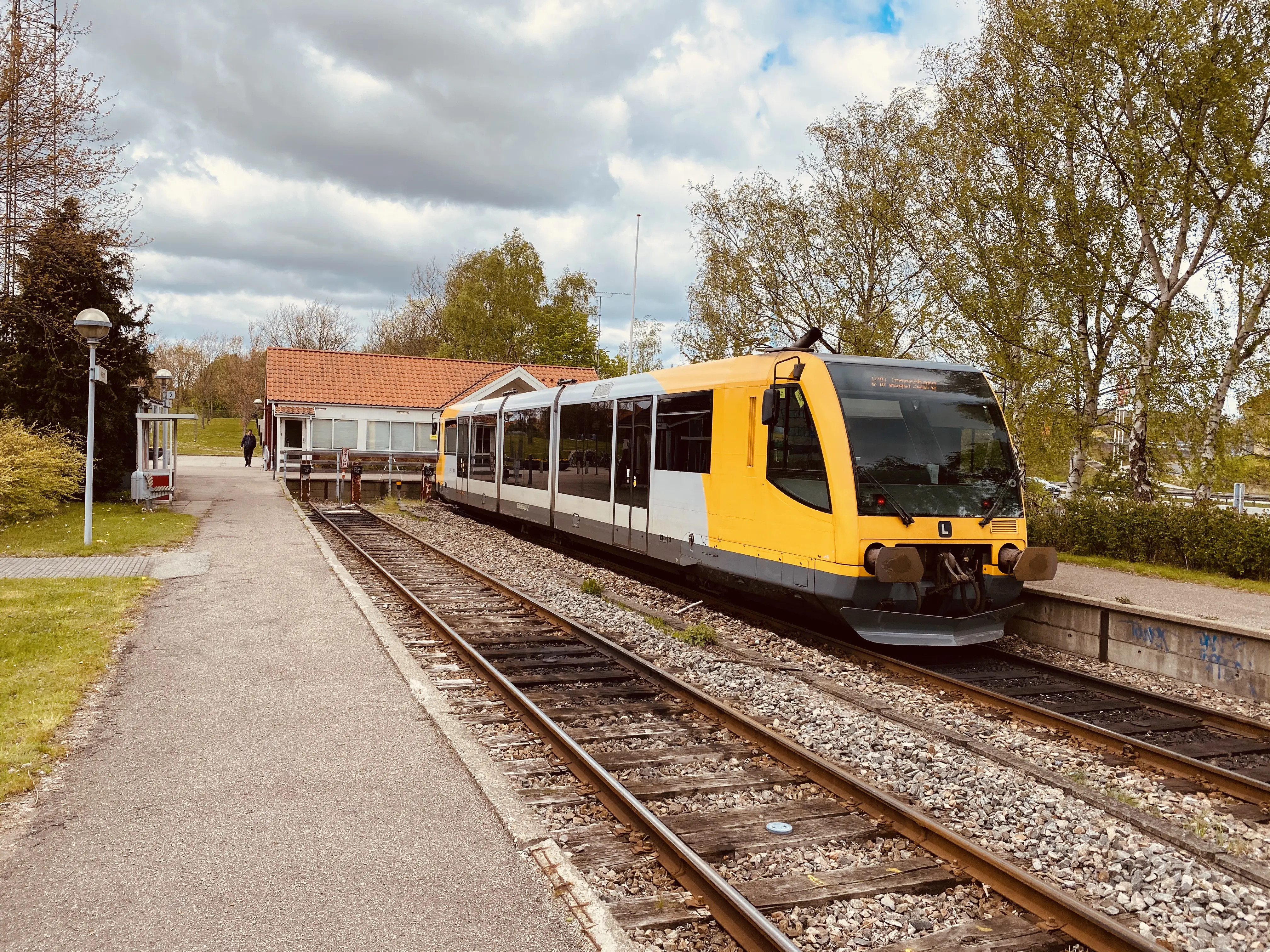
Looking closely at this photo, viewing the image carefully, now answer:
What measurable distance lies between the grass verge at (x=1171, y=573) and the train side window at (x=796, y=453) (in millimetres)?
6845

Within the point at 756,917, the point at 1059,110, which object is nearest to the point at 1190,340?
the point at 1059,110

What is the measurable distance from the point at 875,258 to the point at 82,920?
22.5m

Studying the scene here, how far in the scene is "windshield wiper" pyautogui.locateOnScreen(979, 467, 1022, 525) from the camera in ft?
28.4

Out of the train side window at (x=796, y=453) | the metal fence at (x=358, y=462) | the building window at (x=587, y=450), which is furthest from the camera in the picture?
the metal fence at (x=358, y=462)

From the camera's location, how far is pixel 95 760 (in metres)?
5.29

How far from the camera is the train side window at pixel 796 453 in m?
8.58

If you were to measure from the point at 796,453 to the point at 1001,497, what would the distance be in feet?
6.80

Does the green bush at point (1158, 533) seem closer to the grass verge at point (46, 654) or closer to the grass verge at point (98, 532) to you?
the grass verge at point (46, 654)

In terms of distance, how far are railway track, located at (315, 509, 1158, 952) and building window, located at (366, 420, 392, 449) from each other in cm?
2819

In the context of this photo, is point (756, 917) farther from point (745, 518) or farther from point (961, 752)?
point (745, 518)

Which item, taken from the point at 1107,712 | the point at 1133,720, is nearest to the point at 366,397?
the point at 1107,712

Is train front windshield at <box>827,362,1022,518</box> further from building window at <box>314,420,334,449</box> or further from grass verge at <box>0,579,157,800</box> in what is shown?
building window at <box>314,420,334,449</box>

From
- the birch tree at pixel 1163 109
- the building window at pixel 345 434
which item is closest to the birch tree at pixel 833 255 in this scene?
the birch tree at pixel 1163 109

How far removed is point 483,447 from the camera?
20.5 meters
